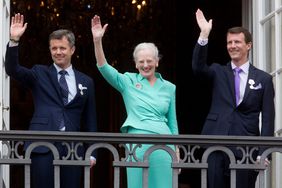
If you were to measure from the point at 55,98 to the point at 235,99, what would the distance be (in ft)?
4.61

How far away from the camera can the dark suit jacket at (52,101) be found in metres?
8.65

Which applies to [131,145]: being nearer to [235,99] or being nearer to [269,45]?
[235,99]

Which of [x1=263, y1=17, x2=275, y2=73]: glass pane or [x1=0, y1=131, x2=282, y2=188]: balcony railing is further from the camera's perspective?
[x1=263, y1=17, x2=275, y2=73]: glass pane

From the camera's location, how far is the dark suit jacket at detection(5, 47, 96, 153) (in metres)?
8.65

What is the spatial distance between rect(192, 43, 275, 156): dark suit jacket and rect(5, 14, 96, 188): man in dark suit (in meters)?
0.92

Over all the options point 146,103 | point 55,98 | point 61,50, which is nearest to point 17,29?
point 61,50

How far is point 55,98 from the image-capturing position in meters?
8.73

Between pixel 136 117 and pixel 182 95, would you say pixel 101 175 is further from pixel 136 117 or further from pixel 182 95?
pixel 136 117

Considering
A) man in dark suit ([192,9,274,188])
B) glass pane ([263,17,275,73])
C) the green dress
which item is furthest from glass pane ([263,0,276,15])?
the green dress

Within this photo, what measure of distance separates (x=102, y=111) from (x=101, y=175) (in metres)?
0.92

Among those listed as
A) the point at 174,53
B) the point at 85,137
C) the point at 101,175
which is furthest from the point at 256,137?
the point at 101,175

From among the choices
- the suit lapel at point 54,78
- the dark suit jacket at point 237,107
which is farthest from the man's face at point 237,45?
the suit lapel at point 54,78

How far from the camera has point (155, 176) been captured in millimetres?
8539

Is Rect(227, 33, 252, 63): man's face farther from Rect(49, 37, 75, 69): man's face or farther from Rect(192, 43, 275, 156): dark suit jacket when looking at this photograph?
Rect(49, 37, 75, 69): man's face
